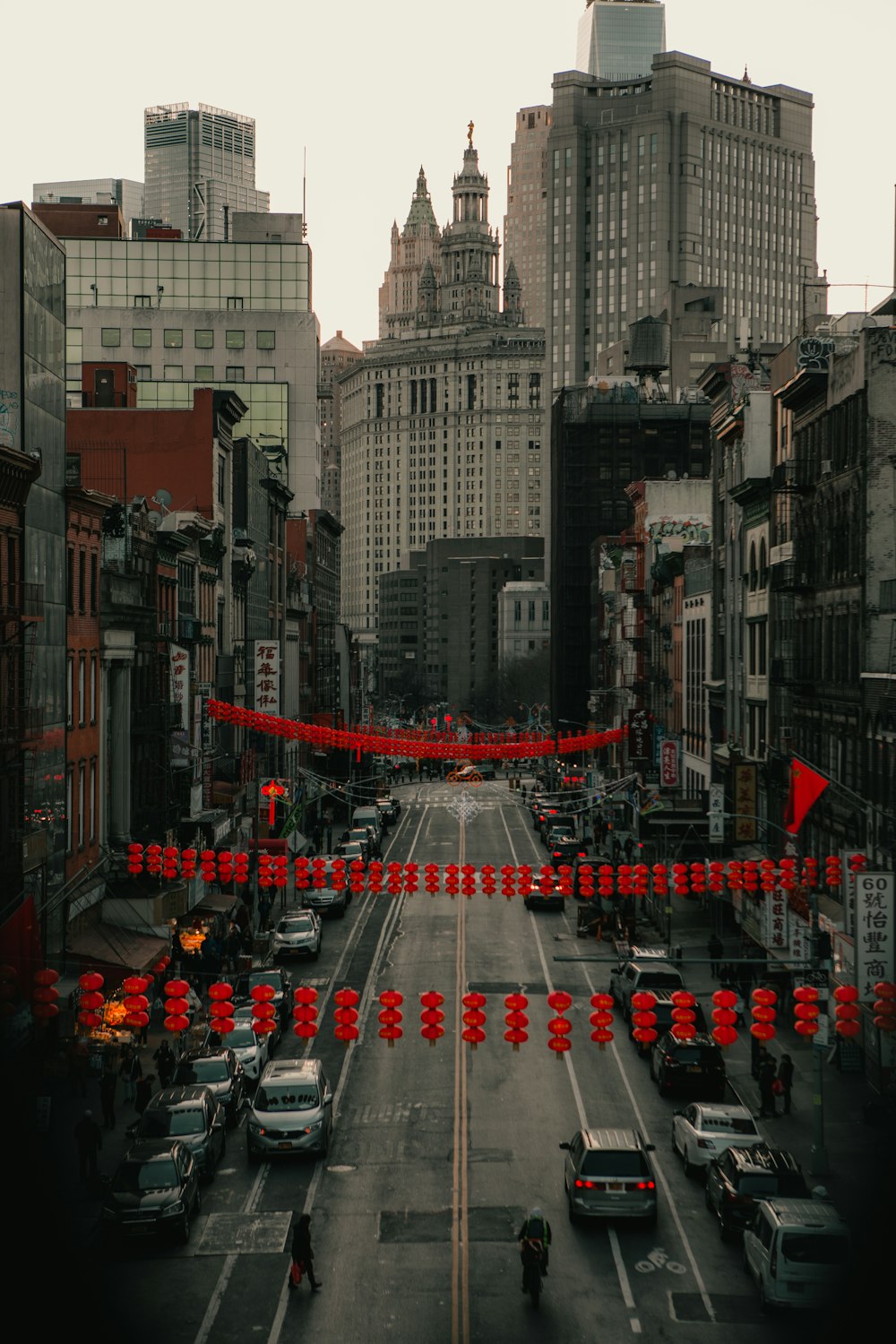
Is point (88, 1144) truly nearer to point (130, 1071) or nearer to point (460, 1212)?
point (130, 1071)

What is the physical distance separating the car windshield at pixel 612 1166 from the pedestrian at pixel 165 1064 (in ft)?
40.0

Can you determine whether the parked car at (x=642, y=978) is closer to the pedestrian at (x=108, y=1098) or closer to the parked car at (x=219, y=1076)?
the parked car at (x=219, y=1076)

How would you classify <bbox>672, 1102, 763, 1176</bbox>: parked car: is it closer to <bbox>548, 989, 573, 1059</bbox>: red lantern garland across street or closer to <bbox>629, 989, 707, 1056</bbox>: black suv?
<bbox>548, 989, 573, 1059</bbox>: red lantern garland across street

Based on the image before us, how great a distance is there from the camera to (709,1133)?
104 feet

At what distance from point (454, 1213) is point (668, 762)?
40.5m

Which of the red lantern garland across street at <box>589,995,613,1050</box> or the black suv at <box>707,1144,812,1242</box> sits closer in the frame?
the black suv at <box>707,1144,812,1242</box>

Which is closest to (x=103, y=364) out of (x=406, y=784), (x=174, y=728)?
(x=174, y=728)

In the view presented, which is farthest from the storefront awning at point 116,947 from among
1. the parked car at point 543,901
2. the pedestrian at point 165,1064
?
the parked car at point 543,901

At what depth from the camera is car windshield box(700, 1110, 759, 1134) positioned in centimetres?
3183

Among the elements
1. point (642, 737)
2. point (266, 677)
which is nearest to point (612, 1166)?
point (642, 737)

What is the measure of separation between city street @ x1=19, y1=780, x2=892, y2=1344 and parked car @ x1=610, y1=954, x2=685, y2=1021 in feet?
2.86

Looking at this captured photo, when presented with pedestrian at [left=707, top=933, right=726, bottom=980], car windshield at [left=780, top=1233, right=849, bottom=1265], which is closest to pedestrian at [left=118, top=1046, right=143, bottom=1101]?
car windshield at [left=780, top=1233, right=849, bottom=1265]

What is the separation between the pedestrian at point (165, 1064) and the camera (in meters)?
37.3

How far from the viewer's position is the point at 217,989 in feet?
101
